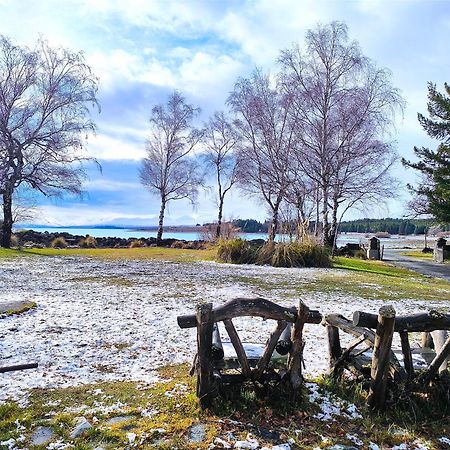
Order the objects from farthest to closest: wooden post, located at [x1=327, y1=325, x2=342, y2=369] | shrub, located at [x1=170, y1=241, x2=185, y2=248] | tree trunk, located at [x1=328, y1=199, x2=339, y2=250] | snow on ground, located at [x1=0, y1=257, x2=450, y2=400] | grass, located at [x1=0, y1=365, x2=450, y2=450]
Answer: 1. shrub, located at [x1=170, y1=241, x2=185, y2=248]
2. tree trunk, located at [x1=328, y1=199, x2=339, y2=250]
3. snow on ground, located at [x1=0, y1=257, x2=450, y2=400]
4. wooden post, located at [x1=327, y1=325, x2=342, y2=369]
5. grass, located at [x1=0, y1=365, x2=450, y2=450]

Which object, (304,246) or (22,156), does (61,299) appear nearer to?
(304,246)

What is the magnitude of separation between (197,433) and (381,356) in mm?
1576

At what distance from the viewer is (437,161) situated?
78.8 feet

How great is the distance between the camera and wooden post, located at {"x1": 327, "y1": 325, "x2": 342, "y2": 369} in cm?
393

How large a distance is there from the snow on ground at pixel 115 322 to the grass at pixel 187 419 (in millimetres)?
428

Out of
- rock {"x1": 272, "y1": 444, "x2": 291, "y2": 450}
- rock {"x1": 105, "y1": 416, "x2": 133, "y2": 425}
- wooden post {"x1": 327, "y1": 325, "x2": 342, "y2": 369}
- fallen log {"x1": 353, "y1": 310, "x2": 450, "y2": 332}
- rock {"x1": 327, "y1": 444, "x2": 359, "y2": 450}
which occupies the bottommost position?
rock {"x1": 327, "y1": 444, "x2": 359, "y2": 450}

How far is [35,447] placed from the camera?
265 cm

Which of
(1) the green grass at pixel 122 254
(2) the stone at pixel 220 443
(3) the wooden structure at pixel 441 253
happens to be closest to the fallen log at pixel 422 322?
(2) the stone at pixel 220 443

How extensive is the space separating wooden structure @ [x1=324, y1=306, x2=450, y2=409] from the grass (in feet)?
0.70

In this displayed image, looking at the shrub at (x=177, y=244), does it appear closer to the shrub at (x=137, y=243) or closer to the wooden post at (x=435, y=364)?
the shrub at (x=137, y=243)

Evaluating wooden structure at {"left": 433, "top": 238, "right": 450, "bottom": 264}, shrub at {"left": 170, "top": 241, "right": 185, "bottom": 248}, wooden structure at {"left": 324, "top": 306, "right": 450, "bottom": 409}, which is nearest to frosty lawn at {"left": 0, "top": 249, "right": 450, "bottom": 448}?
wooden structure at {"left": 324, "top": 306, "right": 450, "bottom": 409}

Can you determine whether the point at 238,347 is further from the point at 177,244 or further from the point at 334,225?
the point at 177,244

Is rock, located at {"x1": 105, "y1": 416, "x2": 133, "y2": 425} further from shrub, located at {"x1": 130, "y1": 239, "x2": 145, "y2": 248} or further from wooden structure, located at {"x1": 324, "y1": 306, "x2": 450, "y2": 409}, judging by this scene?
shrub, located at {"x1": 130, "y1": 239, "x2": 145, "y2": 248}

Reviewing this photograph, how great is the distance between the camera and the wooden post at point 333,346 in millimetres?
3934
